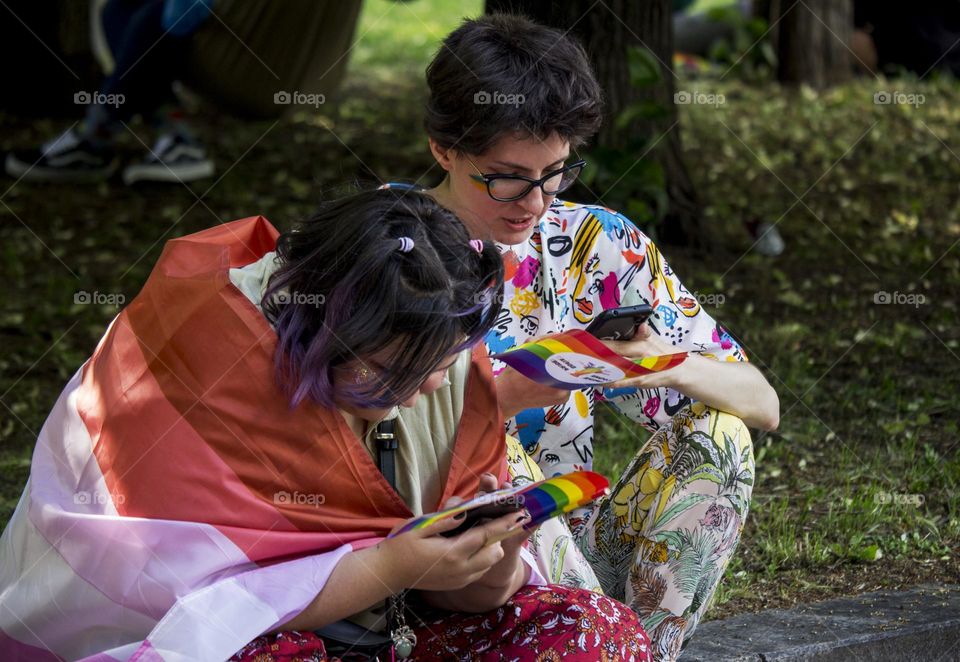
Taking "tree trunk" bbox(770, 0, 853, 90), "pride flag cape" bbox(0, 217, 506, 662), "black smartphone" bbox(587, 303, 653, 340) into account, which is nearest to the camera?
"pride flag cape" bbox(0, 217, 506, 662)

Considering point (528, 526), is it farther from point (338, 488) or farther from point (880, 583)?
point (880, 583)

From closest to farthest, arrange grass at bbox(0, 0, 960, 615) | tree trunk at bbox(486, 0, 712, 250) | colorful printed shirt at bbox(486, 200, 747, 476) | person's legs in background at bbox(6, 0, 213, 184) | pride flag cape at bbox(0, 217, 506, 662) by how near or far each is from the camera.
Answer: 1. pride flag cape at bbox(0, 217, 506, 662)
2. colorful printed shirt at bbox(486, 200, 747, 476)
3. grass at bbox(0, 0, 960, 615)
4. tree trunk at bbox(486, 0, 712, 250)
5. person's legs in background at bbox(6, 0, 213, 184)

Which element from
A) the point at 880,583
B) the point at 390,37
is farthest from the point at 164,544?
the point at 390,37

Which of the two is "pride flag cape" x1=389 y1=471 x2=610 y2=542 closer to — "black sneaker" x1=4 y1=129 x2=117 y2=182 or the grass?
the grass

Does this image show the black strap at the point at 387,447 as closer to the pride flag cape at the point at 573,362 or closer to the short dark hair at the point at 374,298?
the short dark hair at the point at 374,298

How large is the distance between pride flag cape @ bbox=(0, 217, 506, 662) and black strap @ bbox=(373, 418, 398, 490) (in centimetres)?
7

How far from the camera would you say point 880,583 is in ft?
9.72

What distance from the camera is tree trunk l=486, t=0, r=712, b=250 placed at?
4.63m

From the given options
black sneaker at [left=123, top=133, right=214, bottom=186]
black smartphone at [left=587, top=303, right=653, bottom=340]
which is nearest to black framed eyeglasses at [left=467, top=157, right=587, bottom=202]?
black smartphone at [left=587, top=303, right=653, bottom=340]

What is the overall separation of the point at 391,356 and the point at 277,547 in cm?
32

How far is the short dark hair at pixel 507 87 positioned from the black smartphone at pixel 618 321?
382mm

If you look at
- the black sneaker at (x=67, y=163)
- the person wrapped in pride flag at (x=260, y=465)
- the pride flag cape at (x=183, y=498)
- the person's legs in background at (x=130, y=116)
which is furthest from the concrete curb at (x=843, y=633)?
the black sneaker at (x=67, y=163)

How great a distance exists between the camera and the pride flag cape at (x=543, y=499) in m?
1.82

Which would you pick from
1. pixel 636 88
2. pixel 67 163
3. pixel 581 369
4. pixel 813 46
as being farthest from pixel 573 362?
pixel 813 46
